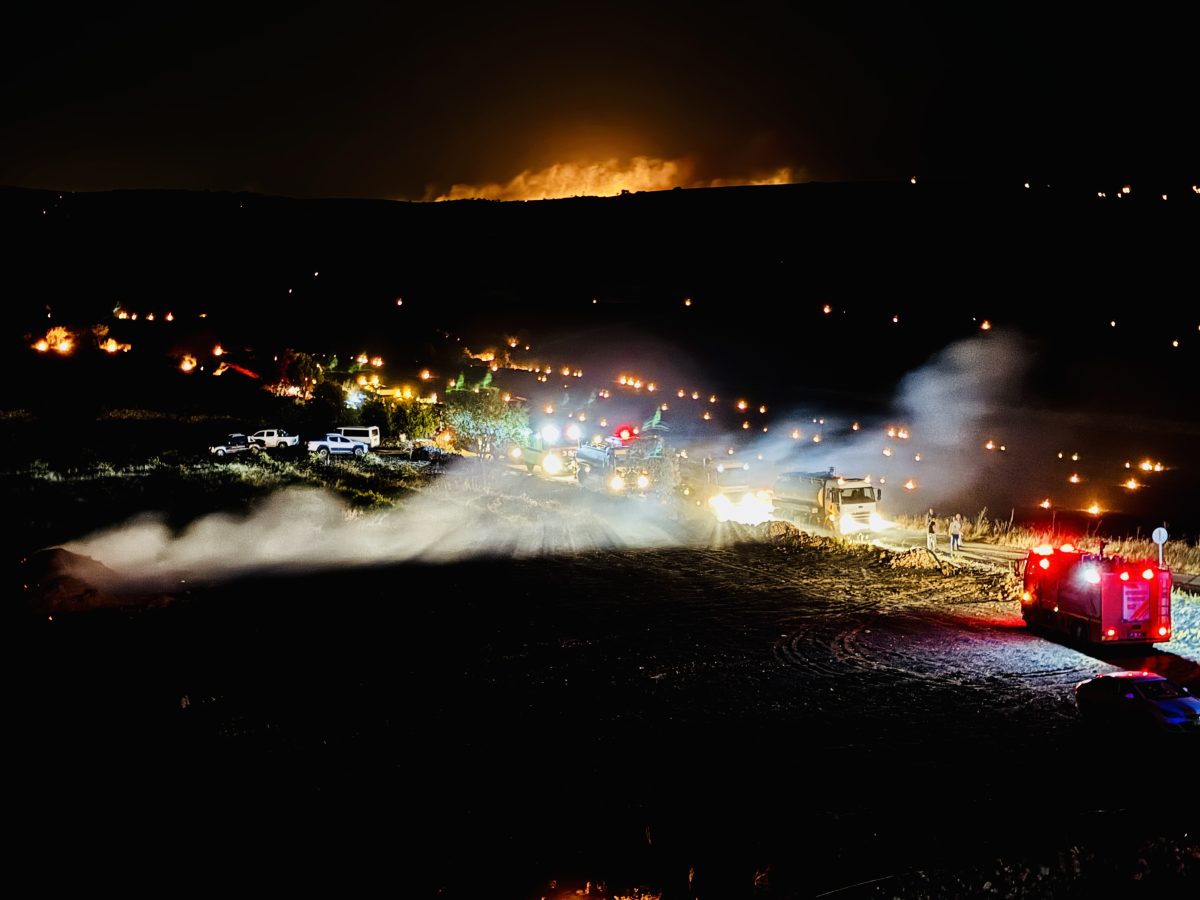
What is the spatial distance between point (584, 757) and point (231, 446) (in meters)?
37.6

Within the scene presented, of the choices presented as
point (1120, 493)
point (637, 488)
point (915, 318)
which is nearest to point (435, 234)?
point (915, 318)

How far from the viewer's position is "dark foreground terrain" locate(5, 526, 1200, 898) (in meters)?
9.30

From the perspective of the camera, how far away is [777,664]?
16094 mm

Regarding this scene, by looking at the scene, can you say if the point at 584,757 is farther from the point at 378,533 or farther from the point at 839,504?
the point at 839,504

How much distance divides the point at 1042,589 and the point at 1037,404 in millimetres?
42080

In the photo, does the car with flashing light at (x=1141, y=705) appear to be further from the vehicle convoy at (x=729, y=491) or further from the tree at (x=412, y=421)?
the tree at (x=412, y=421)

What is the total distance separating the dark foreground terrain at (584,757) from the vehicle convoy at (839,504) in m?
10.3

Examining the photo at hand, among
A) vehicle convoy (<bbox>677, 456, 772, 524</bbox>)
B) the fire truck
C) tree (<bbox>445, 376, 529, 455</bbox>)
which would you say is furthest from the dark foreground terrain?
tree (<bbox>445, 376, 529, 455</bbox>)

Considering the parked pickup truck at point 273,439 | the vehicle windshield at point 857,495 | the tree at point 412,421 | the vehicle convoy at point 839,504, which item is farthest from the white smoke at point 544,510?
the tree at point 412,421

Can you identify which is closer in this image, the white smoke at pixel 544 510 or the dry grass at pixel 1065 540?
the dry grass at pixel 1065 540

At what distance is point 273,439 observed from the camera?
4656cm

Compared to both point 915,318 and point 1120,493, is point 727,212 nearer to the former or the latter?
point 915,318

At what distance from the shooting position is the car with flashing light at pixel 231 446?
42.3 meters

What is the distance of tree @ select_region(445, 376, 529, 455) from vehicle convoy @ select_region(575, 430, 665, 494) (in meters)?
11.4
